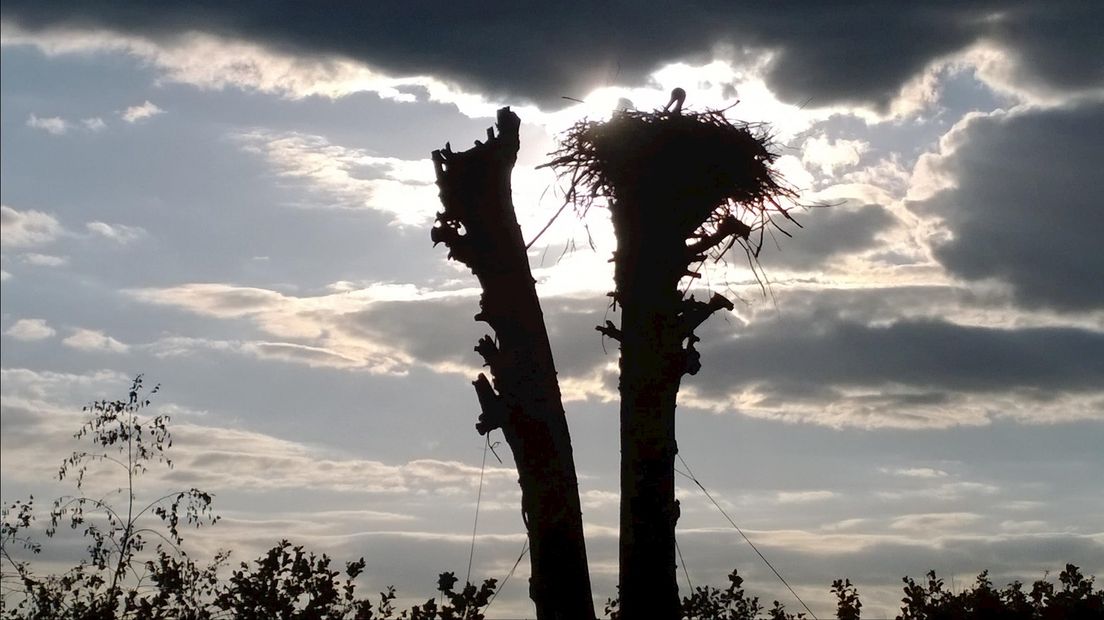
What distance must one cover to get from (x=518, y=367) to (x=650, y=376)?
46.5 inches

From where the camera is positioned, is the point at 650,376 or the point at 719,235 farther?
the point at 719,235

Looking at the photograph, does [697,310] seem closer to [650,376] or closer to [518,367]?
[650,376]

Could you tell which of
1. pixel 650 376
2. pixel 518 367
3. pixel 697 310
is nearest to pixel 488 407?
pixel 518 367

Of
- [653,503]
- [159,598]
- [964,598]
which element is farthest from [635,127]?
[159,598]

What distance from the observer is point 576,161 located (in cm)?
1154

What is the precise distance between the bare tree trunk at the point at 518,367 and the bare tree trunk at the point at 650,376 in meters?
0.56

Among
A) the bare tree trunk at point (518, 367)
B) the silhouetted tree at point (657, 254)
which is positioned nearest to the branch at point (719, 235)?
the silhouetted tree at point (657, 254)

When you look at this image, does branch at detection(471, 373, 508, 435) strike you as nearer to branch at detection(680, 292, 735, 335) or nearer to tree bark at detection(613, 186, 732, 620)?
tree bark at detection(613, 186, 732, 620)

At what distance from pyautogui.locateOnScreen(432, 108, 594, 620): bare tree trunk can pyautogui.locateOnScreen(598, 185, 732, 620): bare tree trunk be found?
56cm

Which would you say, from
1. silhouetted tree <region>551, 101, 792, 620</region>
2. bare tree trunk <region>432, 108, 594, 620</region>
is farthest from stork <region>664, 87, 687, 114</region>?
bare tree trunk <region>432, 108, 594, 620</region>

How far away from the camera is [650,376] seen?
10.1 metres

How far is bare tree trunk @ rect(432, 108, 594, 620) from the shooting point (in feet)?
30.5

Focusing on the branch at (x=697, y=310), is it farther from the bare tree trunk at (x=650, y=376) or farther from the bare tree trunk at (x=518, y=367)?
the bare tree trunk at (x=518, y=367)

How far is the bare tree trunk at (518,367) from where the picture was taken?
9297mm
